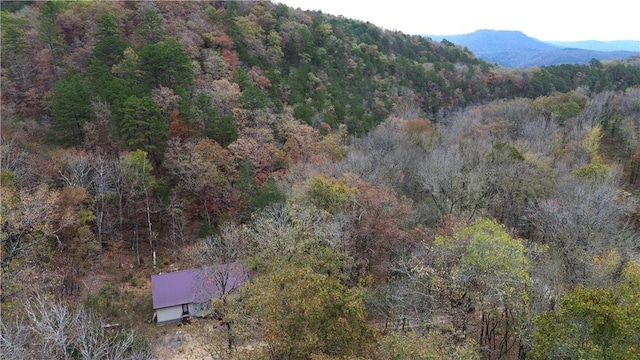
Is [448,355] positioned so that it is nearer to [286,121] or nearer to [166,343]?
[166,343]

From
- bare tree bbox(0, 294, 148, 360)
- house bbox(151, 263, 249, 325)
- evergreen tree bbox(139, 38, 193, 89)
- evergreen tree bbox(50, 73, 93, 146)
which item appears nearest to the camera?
bare tree bbox(0, 294, 148, 360)

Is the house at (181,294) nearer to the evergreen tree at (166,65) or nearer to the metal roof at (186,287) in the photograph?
the metal roof at (186,287)

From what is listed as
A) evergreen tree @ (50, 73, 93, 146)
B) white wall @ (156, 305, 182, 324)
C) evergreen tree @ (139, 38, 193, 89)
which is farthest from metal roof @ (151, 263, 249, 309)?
evergreen tree @ (139, 38, 193, 89)

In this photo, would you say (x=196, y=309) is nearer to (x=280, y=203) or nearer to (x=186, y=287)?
(x=186, y=287)

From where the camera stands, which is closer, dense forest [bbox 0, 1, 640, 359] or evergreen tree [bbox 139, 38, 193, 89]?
dense forest [bbox 0, 1, 640, 359]

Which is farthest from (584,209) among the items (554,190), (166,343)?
(166,343)

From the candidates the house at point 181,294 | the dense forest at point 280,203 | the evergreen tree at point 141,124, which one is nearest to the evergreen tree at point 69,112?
the dense forest at point 280,203

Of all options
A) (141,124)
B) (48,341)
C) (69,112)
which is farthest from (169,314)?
(69,112)

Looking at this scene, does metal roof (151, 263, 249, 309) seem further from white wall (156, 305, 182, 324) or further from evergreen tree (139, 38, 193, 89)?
evergreen tree (139, 38, 193, 89)
